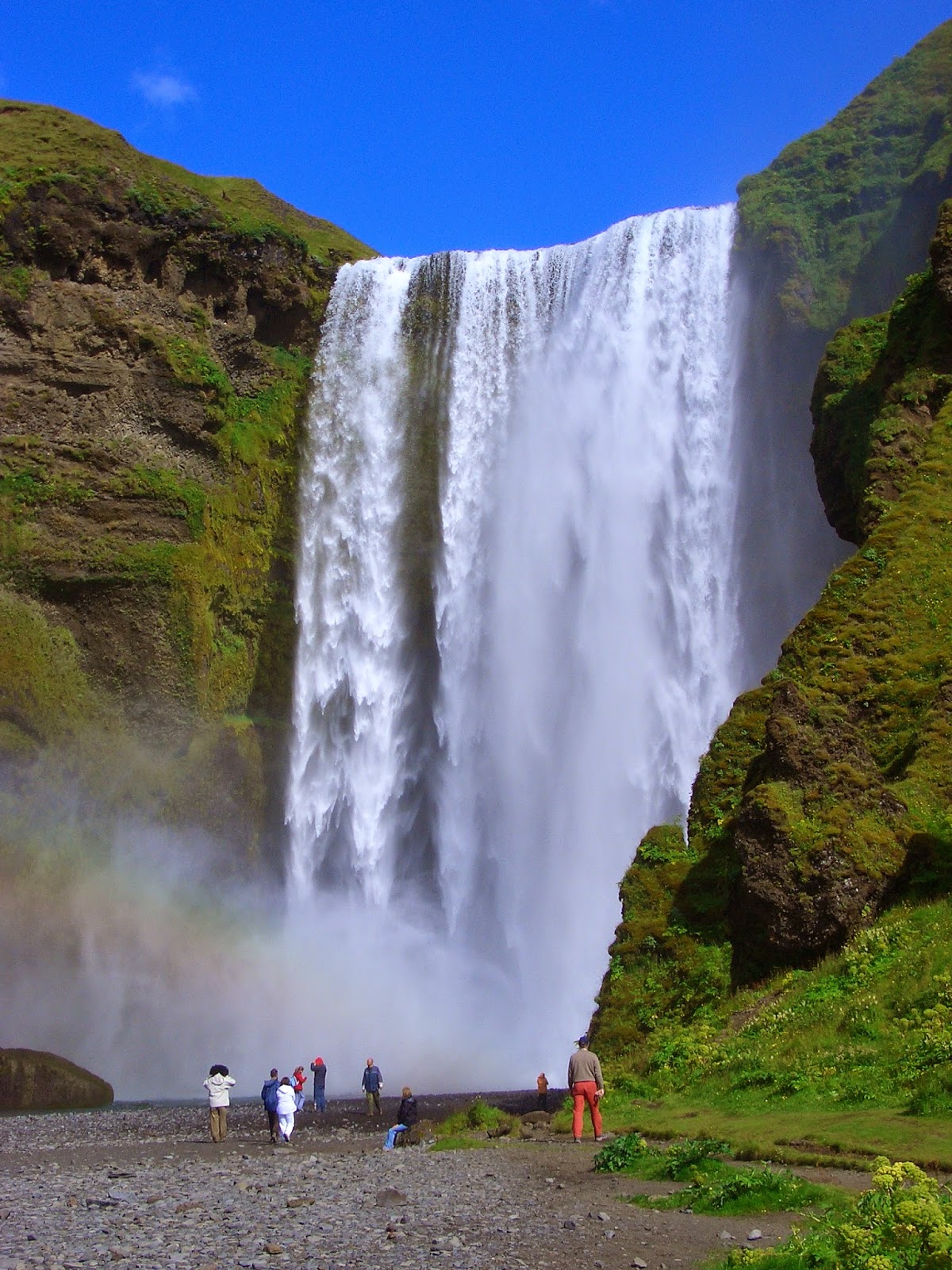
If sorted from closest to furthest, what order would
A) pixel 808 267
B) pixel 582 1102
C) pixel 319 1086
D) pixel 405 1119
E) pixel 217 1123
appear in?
pixel 582 1102
pixel 405 1119
pixel 217 1123
pixel 319 1086
pixel 808 267

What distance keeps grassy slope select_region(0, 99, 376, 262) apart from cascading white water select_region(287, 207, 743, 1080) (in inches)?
196

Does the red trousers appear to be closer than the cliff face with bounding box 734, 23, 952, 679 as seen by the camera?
Yes

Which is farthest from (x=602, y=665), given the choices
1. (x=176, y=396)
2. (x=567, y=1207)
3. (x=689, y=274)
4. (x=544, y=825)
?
(x=567, y=1207)

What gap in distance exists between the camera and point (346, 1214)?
384 inches

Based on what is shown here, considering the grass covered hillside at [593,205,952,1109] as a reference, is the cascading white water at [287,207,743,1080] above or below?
above

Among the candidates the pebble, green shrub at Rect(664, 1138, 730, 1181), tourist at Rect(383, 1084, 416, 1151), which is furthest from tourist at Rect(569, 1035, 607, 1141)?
tourist at Rect(383, 1084, 416, 1151)

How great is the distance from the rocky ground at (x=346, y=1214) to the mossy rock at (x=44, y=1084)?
13.5m

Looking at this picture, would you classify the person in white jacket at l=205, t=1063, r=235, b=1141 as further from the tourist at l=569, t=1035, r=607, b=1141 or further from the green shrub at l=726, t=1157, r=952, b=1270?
the green shrub at l=726, t=1157, r=952, b=1270

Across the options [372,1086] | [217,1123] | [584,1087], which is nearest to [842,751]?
[584,1087]

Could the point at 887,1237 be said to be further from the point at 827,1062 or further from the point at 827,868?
the point at 827,868

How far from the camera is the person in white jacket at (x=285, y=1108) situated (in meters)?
17.7

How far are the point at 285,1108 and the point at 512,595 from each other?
1010 inches

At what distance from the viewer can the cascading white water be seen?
36.8 m

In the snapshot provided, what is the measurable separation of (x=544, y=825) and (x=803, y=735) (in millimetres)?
21680
